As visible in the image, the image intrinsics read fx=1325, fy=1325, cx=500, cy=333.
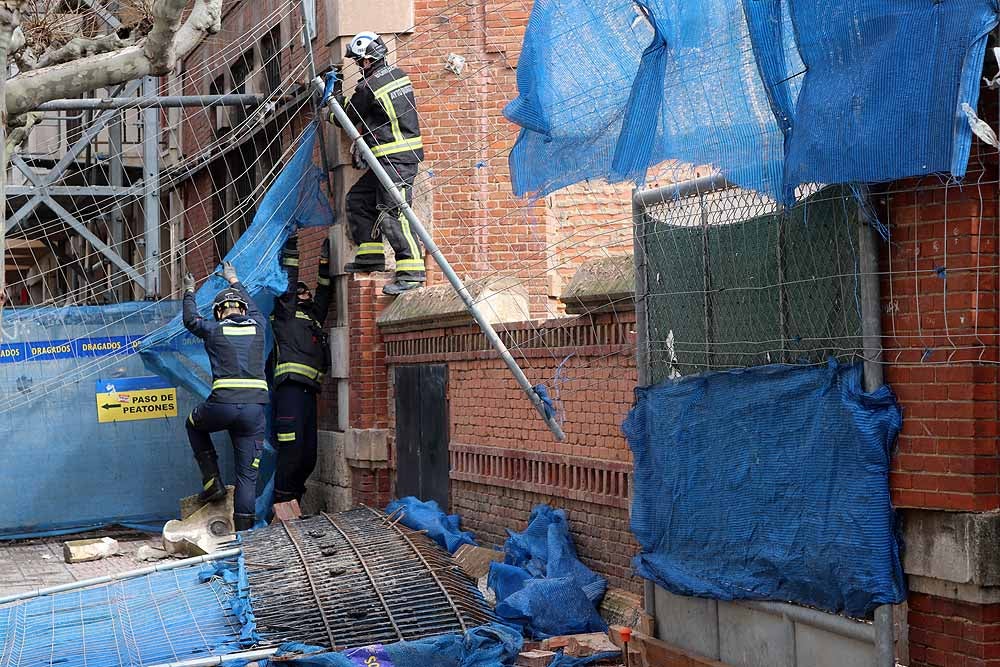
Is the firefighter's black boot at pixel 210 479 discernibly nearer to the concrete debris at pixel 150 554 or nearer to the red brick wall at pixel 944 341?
the concrete debris at pixel 150 554

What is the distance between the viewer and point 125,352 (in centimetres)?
1476

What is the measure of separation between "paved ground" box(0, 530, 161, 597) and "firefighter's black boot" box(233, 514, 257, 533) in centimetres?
90

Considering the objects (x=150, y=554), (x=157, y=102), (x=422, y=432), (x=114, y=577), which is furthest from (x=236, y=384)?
(x=157, y=102)

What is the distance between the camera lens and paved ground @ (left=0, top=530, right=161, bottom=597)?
1177 cm

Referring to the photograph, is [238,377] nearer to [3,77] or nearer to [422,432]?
[422,432]

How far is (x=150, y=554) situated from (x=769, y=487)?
8.10 meters

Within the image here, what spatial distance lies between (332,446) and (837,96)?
9491 mm

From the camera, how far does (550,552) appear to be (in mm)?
9258

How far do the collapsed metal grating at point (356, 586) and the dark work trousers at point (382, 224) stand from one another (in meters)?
2.76

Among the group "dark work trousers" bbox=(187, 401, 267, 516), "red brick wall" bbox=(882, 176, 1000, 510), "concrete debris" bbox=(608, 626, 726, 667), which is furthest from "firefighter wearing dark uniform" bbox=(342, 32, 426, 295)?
"red brick wall" bbox=(882, 176, 1000, 510)

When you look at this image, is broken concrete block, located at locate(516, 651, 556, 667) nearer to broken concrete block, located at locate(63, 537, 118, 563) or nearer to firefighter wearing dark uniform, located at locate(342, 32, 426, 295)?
firefighter wearing dark uniform, located at locate(342, 32, 426, 295)

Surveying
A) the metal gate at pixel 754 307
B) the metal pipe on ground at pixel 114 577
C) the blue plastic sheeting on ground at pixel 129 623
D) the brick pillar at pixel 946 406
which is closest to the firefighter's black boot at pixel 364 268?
the metal pipe on ground at pixel 114 577

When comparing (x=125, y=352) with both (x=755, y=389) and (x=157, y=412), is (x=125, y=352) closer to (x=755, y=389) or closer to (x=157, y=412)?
(x=157, y=412)

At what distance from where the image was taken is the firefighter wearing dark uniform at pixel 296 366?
13.6m
